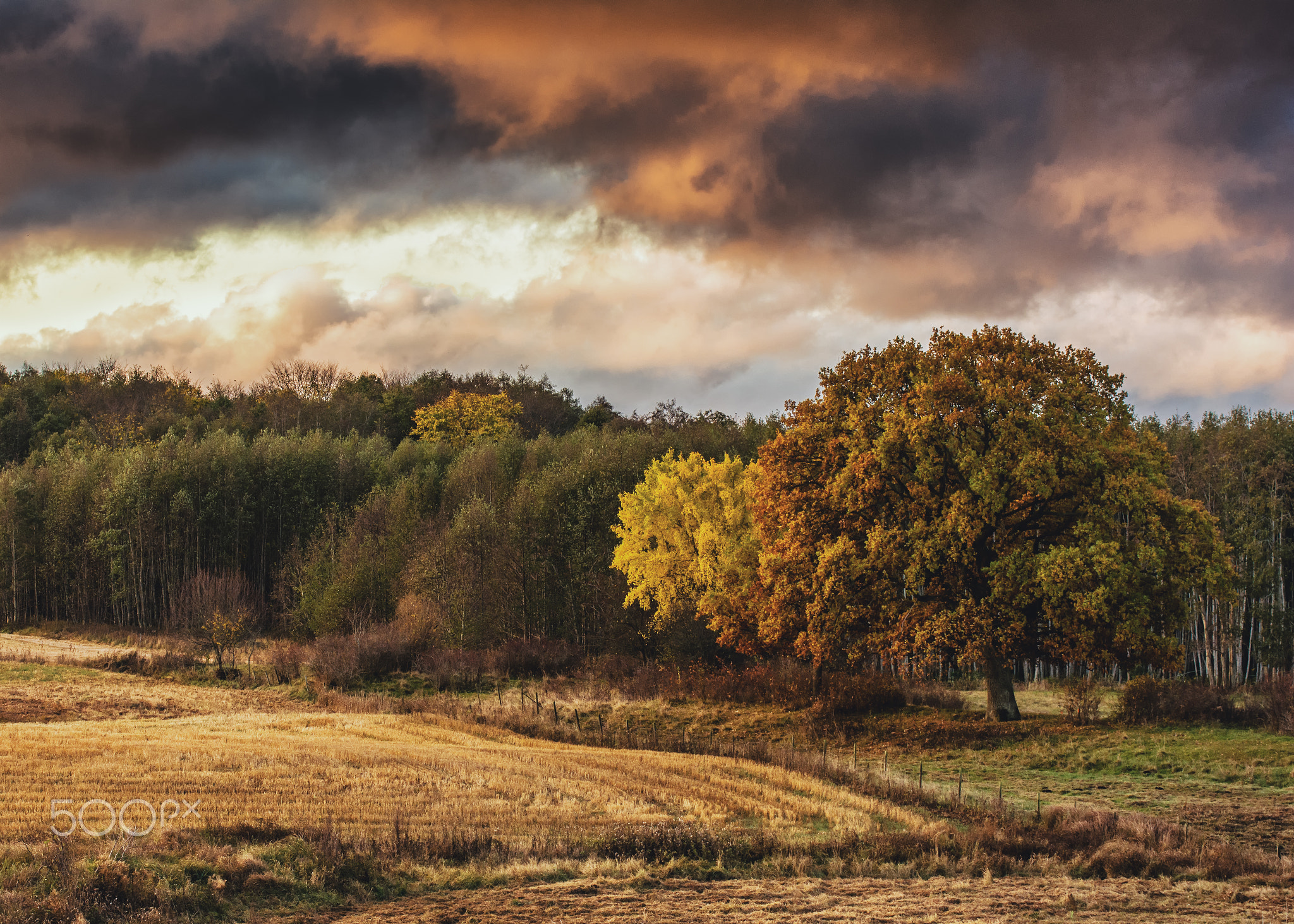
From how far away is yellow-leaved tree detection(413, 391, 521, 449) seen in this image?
4166 inches

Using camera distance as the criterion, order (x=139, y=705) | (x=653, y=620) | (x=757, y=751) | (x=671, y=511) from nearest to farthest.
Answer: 1. (x=757, y=751)
2. (x=139, y=705)
3. (x=653, y=620)
4. (x=671, y=511)

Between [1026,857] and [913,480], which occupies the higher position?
[913,480]

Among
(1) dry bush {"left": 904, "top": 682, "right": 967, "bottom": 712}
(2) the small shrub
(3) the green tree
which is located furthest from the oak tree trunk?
(2) the small shrub

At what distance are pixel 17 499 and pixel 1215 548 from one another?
90.1m

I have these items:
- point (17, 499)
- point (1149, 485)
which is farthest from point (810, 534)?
point (17, 499)

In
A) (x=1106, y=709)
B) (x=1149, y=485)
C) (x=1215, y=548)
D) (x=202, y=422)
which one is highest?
(x=202, y=422)

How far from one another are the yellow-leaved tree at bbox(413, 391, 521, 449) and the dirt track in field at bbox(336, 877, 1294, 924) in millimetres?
90390

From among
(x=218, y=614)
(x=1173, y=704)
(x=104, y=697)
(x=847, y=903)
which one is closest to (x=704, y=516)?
(x=1173, y=704)

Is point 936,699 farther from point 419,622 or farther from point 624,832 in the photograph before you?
point 419,622

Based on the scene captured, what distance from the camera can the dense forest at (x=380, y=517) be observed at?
56562 mm

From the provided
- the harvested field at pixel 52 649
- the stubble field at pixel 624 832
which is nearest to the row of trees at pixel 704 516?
the stubble field at pixel 624 832

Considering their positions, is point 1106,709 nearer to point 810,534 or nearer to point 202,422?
point 810,534

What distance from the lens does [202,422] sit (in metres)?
102

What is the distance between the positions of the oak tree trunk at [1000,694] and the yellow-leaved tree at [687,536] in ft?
46.9
